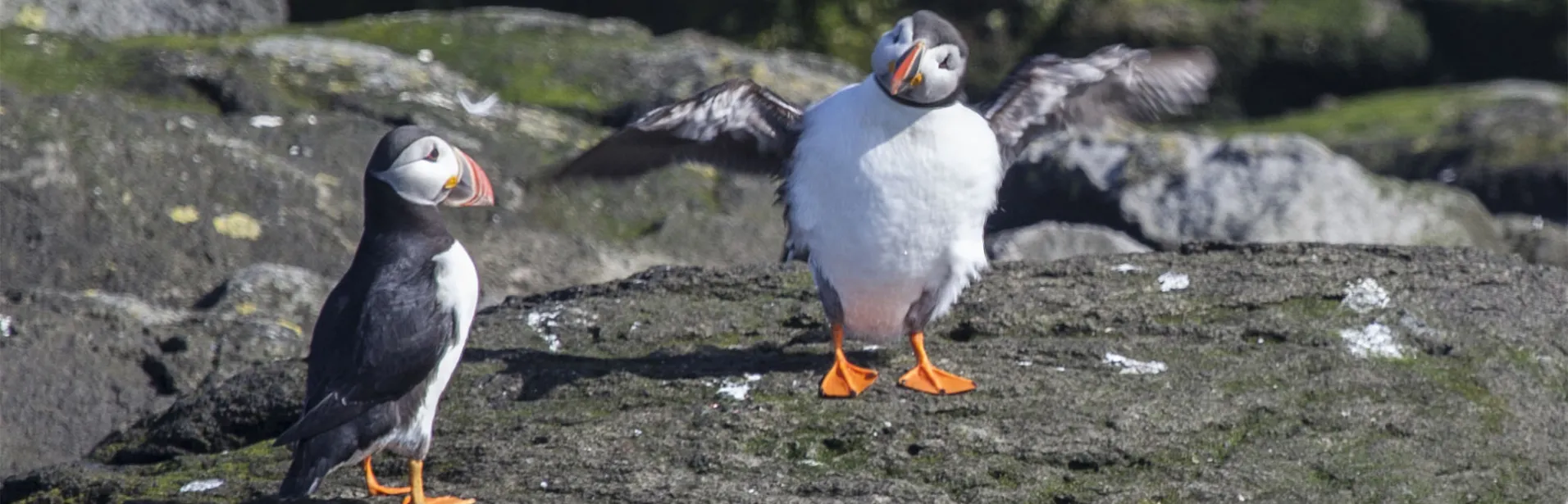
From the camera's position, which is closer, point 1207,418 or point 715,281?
point 1207,418

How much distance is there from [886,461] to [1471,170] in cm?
844

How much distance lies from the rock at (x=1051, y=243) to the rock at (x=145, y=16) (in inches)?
284

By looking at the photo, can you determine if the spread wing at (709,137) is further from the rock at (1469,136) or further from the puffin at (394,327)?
the rock at (1469,136)

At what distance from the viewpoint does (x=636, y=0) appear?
19969mm

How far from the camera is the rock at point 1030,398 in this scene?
6.59 m

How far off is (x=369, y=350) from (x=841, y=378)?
1627 mm

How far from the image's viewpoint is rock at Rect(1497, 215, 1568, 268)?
37.4 ft

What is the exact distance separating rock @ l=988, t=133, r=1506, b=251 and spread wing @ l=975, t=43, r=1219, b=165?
11.7ft

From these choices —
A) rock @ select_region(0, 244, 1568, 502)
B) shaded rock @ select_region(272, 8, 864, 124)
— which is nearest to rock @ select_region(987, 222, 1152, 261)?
rock @ select_region(0, 244, 1568, 502)

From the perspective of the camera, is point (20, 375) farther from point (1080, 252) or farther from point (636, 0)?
point (636, 0)

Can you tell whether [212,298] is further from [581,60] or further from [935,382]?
[581,60]

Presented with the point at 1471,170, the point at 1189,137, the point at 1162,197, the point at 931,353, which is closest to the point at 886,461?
the point at 931,353

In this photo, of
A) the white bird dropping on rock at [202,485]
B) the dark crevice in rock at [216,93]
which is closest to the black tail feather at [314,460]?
the white bird dropping on rock at [202,485]

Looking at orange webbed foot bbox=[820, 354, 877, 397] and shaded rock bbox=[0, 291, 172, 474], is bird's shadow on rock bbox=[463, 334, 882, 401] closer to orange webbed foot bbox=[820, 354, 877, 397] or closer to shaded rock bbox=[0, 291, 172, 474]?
orange webbed foot bbox=[820, 354, 877, 397]
